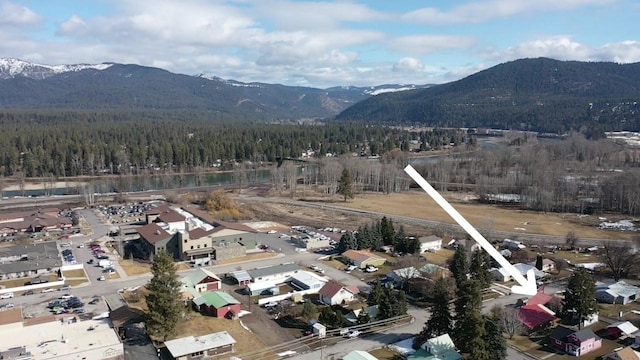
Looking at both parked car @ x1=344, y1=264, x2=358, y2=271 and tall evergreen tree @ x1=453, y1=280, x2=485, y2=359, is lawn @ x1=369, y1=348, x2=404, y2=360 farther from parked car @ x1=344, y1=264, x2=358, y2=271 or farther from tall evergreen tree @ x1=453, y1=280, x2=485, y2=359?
parked car @ x1=344, y1=264, x2=358, y2=271

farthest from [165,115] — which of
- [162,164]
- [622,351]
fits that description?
[622,351]

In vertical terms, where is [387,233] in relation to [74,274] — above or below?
above

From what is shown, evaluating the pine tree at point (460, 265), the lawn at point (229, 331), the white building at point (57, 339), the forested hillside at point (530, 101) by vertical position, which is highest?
the forested hillside at point (530, 101)

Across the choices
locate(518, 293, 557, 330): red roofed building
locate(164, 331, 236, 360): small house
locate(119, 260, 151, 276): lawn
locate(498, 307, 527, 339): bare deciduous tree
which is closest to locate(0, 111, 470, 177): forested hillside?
locate(119, 260, 151, 276): lawn

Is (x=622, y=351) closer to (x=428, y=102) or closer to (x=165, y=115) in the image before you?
(x=165, y=115)

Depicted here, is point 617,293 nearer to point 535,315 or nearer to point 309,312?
point 535,315

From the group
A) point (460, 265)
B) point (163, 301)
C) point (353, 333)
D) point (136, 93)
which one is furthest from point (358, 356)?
point (136, 93)

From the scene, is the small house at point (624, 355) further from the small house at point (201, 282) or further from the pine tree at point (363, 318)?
the small house at point (201, 282)

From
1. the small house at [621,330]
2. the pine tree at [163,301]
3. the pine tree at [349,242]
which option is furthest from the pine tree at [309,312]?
the small house at [621,330]
